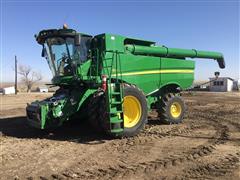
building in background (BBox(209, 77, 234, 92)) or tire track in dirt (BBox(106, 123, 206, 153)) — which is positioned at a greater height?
building in background (BBox(209, 77, 234, 92))

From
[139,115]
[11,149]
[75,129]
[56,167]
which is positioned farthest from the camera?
[75,129]

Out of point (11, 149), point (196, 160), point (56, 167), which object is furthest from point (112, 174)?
point (11, 149)

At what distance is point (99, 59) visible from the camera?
28.5 feet

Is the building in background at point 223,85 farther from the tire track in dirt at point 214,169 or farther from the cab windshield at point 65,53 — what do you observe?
the tire track in dirt at point 214,169

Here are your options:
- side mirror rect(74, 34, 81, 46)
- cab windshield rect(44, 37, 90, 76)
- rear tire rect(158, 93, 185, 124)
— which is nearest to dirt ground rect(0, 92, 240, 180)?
rear tire rect(158, 93, 185, 124)

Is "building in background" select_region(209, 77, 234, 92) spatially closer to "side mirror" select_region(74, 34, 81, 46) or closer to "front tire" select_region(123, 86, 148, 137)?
"front tire" select_region(123, 86, 148, 137)

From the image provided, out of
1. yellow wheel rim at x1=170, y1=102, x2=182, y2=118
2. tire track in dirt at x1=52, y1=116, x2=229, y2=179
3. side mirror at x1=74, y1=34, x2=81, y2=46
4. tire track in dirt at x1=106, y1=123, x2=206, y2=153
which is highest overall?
side mirror at x1=74, y1=34, x2=81, y2=46

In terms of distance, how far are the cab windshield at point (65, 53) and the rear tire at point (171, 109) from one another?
322 cm

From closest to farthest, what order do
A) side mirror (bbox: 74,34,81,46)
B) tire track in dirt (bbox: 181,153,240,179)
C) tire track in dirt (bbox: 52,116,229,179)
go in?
tire track in dirt (bbox: 181,153,240,179)
tire track in dirt (bbox: 52,116,229,179)
side mirror (bbox: 74,34,81,46)

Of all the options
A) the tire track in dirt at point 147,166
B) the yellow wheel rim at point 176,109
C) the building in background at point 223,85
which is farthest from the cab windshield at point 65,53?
the building in background at point 223,85

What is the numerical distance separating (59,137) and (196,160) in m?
3.95

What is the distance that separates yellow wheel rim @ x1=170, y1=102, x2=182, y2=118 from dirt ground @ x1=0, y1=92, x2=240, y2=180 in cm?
117

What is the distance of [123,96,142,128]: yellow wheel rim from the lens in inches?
334

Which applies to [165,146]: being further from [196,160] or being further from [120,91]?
[120,91]
